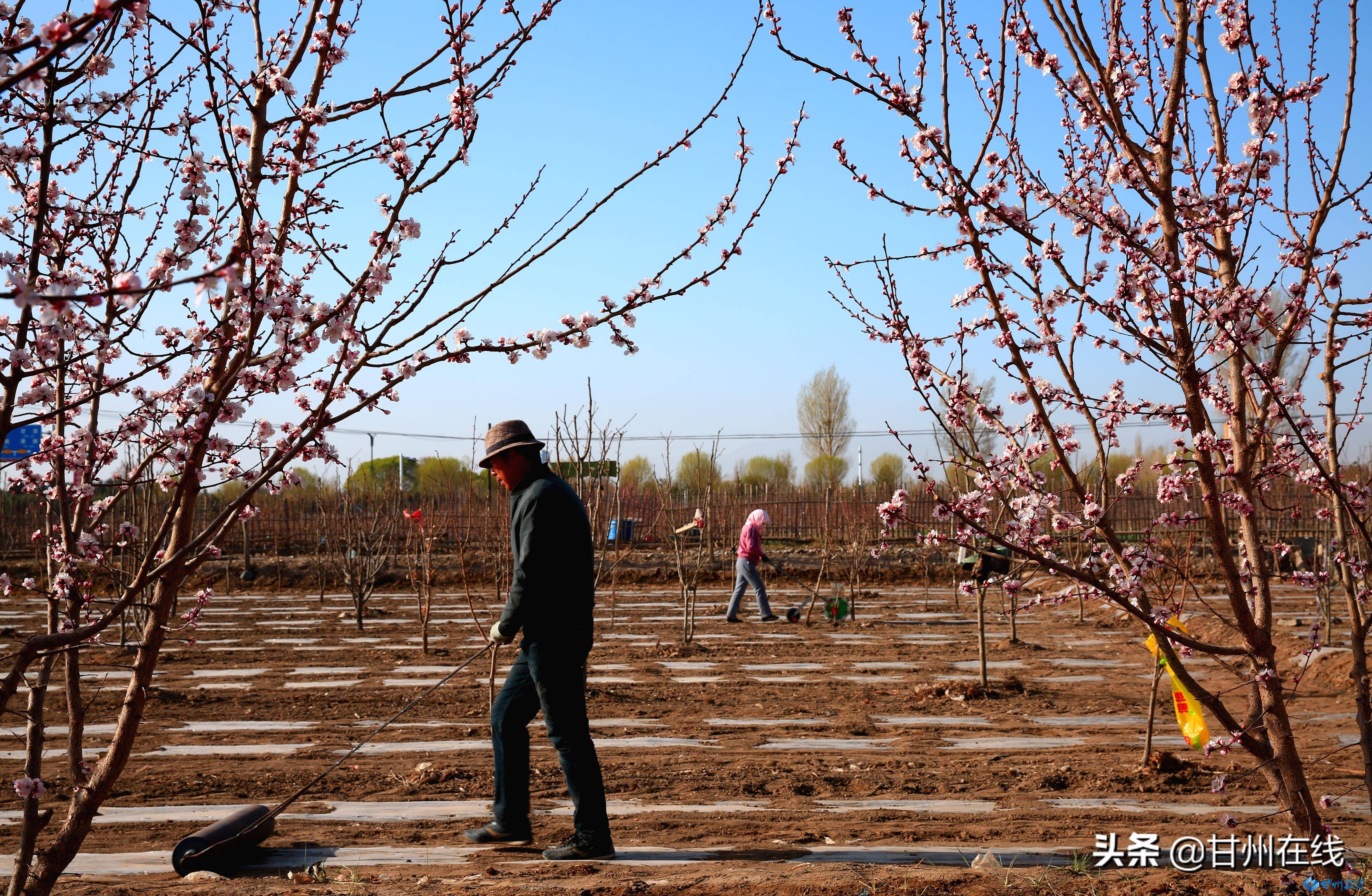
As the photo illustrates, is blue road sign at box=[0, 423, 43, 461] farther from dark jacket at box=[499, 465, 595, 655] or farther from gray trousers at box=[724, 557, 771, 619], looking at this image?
gray trousers at box=[724, 557, 771, 619]

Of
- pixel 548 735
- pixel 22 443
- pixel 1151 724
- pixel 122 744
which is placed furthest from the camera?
pixel 22 443

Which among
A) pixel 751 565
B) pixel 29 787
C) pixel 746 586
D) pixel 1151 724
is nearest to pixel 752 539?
pixel 751 565

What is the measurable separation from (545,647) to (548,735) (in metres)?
0.34

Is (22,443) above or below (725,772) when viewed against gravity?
above

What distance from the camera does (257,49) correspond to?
2.45 metres

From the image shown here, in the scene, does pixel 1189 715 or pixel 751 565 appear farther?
pixel 751 565

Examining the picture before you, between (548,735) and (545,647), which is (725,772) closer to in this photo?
(548,735)

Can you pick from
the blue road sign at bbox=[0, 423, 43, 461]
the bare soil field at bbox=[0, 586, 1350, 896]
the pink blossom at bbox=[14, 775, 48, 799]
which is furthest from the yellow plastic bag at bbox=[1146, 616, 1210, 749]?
the blue road sign at bbox=[0, 423, 43, 461]

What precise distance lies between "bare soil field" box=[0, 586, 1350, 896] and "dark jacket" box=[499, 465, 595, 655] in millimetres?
891

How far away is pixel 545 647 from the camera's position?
13.1 ft

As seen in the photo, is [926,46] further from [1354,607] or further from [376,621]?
[376,621]

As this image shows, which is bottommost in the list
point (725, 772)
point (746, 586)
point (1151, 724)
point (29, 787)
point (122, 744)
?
point (725, 772)

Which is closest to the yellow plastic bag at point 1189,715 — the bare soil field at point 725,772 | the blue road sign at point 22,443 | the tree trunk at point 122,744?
Result: the bare soil field at point 725,772

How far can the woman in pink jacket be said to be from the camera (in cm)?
1220
